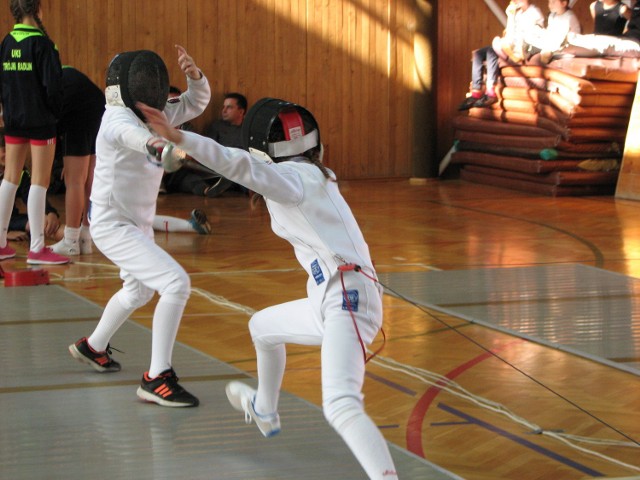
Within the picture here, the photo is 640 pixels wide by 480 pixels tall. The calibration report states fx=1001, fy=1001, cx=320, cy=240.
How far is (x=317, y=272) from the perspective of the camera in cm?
279

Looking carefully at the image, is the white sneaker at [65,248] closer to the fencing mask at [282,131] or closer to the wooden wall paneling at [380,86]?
the fencing mask at [282,131]

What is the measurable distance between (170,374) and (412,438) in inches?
35.5

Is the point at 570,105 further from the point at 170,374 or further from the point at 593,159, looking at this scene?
the point at 170,374

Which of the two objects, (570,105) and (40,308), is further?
(570,105)

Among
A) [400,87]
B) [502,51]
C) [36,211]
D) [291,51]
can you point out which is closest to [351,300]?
[36,211]

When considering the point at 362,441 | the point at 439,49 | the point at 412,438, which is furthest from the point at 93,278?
the point at 439,49

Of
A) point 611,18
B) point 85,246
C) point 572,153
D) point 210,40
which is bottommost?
point 85,246

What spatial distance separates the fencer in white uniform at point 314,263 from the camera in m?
2.52

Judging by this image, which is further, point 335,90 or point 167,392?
point 335,90

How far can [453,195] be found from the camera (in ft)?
32.4

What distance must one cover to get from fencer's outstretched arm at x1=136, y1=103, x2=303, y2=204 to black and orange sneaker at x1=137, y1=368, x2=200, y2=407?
110 cm

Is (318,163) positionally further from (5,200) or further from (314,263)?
(5,200)

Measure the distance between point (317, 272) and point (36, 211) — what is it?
3765mm

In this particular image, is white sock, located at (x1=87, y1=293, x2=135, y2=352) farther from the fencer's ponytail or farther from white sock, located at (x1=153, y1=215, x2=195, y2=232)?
white sock, located at (x1=153, y1=215, x2=195, y2=232)
